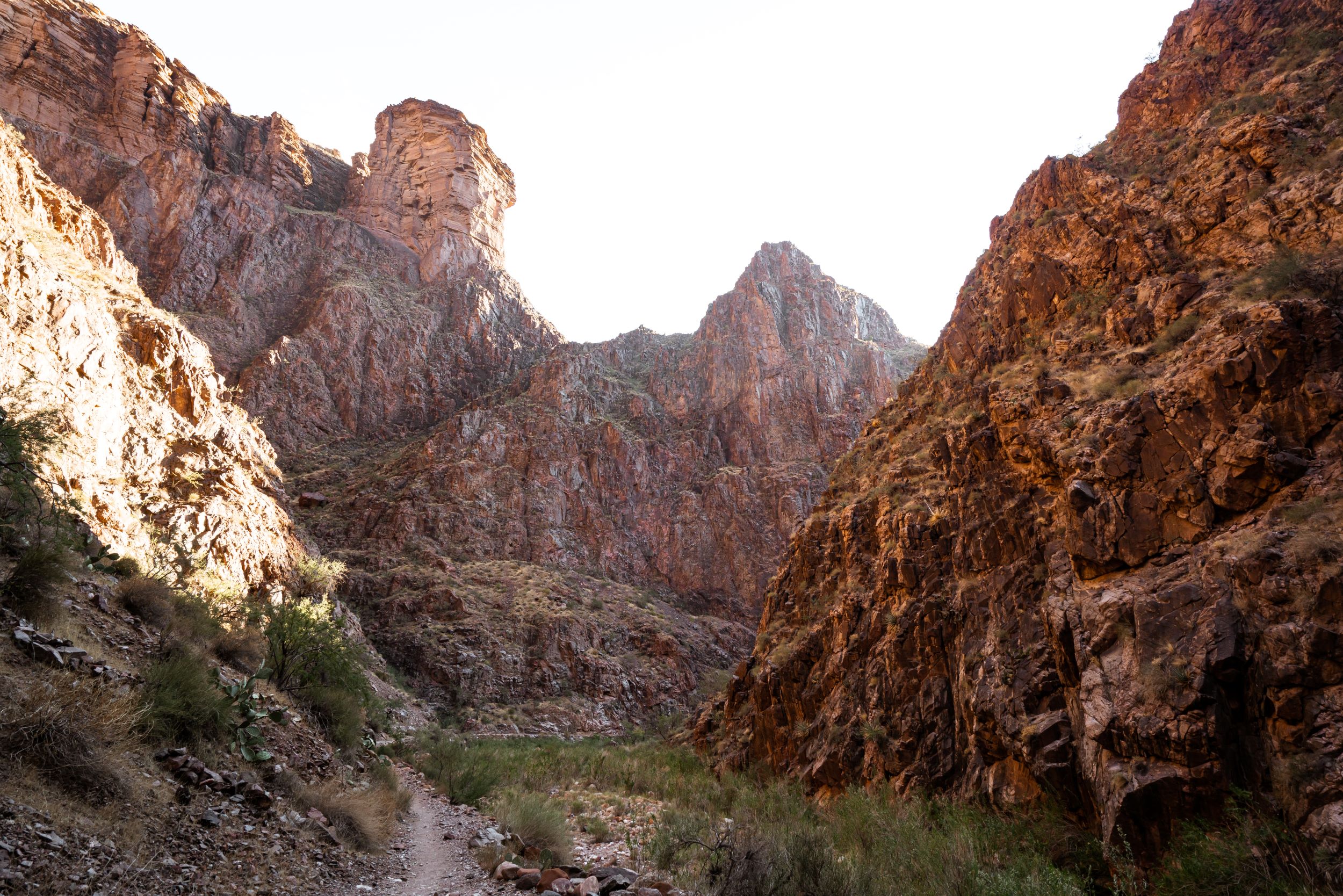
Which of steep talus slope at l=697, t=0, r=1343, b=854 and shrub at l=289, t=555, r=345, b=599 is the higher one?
steep talus slope at l=697, t=0, r=1343, b=854

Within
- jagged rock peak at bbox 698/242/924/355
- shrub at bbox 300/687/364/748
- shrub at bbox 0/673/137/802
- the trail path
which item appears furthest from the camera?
jagged rock peak at bbox 698/242/924/355

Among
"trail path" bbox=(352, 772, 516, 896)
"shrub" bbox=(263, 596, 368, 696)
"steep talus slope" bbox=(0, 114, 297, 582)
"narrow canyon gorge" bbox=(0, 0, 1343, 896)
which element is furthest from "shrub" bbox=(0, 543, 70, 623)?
"steep talus slope" bbox=(0, 114, 297, 582)

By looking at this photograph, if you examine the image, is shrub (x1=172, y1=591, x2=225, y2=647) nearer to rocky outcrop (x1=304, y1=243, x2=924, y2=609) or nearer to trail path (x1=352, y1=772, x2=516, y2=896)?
trail path (x1=352, y1=772, x2=516, y2=896)

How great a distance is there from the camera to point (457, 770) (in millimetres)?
15977

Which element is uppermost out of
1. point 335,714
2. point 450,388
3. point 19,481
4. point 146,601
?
point 450,388

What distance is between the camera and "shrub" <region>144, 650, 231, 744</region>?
6645 mm

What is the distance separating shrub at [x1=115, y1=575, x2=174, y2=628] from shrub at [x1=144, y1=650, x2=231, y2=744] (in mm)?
2283

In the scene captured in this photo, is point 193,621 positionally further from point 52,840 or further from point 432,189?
point 432,189

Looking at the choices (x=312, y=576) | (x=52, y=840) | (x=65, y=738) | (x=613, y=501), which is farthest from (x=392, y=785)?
(x=613, y=501)

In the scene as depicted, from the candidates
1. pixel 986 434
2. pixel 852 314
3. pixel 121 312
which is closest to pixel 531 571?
pixel 121 312

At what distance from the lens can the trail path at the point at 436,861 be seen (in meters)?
6.88

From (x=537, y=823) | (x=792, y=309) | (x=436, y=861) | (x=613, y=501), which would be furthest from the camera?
(x=792, y=309)

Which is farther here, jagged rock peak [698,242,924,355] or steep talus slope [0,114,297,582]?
jagged rock peak [698,242,924,355]

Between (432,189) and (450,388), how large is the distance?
27.6 meters
